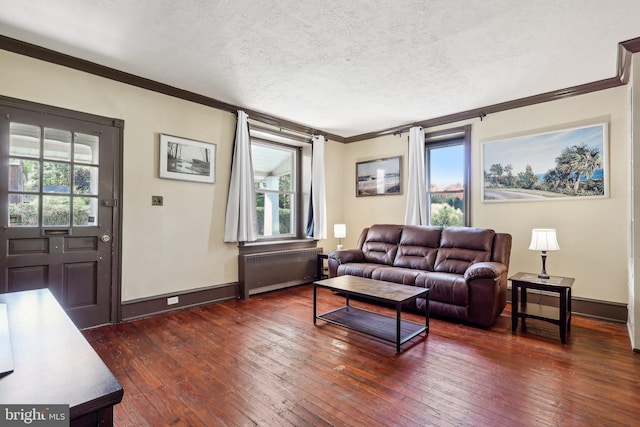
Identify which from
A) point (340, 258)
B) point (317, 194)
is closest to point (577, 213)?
point (340, 258)

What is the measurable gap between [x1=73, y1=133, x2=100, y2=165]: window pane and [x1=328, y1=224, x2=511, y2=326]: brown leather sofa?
3093 mm

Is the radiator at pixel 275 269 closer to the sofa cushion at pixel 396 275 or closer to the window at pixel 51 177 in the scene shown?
the sofa cushion at pixel 396 275

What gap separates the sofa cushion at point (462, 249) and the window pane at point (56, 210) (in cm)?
414

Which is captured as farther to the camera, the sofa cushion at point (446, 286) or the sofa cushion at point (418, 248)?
the sofa cushion at point (418, 248)

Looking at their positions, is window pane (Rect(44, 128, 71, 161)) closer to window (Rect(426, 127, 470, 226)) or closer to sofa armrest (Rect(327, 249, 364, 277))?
sofa armrest (Rect(327, 249, 364, 277))

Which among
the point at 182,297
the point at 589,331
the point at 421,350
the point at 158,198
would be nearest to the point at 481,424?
the point at 421,350

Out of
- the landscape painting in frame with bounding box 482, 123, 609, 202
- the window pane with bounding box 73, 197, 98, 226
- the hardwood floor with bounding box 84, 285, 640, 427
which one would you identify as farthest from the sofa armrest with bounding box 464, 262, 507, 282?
the window pane with bounding box 73, 197, 98, 226

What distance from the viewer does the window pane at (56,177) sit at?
289cm

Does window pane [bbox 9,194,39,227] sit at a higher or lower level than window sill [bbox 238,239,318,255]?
higher

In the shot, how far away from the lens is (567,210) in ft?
12.0

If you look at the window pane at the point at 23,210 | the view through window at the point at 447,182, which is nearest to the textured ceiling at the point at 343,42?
the view through window at the point at 447,182

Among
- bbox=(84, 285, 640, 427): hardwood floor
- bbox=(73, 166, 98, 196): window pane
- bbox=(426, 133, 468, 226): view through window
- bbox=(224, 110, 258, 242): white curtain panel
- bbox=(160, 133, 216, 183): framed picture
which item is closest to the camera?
bbox=(84, 285, 640, 427): hardwood floor

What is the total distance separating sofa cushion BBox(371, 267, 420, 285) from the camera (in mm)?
3656

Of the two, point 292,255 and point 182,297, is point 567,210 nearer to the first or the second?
point 292,255
